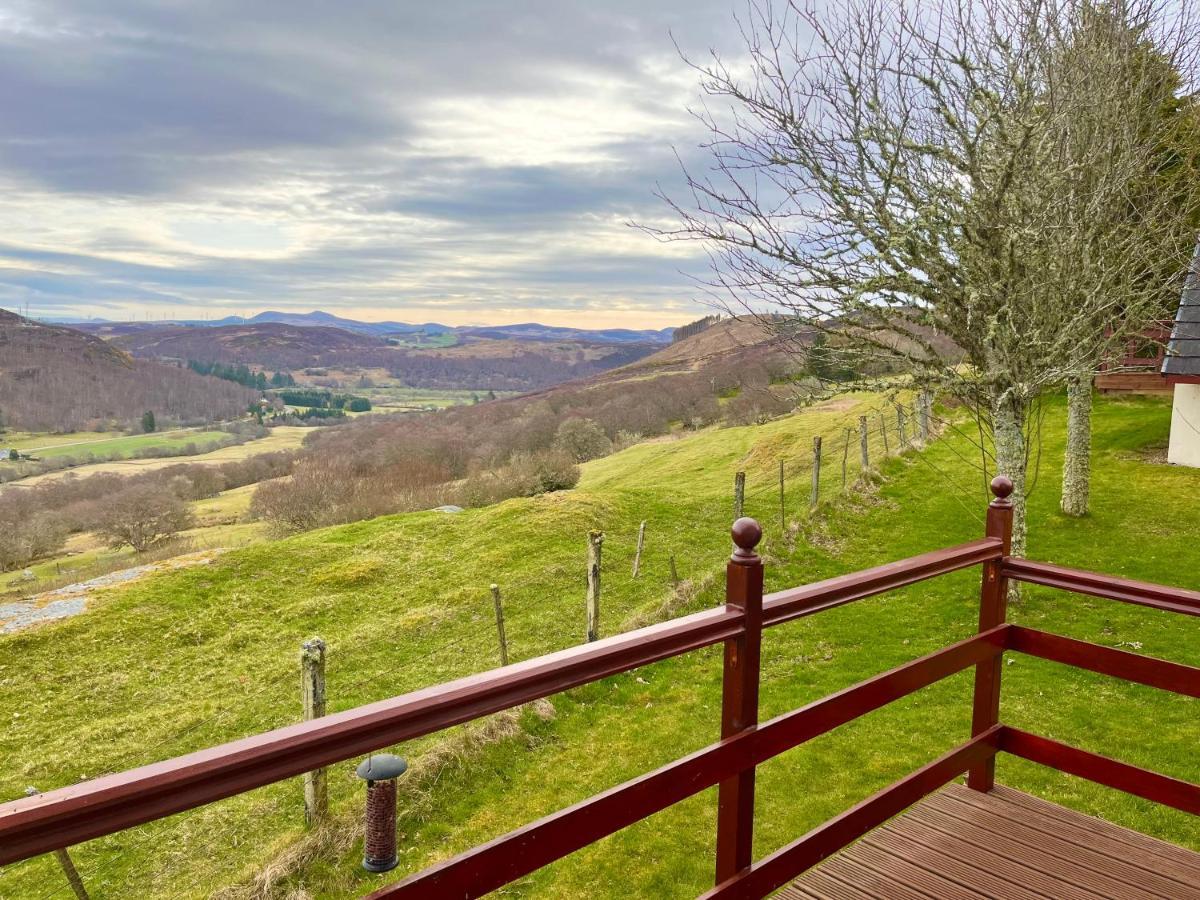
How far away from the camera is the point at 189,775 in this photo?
126 centimetres

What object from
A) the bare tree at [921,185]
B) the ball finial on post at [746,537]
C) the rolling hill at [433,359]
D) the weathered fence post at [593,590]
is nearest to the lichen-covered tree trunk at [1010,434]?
the bare tree at [921,185]

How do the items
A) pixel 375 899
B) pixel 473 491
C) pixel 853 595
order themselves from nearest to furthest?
1. pixel 375 899
2. pixel 853 595
3. pixel 473 491

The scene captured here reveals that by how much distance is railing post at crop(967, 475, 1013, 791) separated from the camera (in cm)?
323

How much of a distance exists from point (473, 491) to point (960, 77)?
1050 inches

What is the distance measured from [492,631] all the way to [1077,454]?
10026 mm

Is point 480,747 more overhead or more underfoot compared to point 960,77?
more underfoot

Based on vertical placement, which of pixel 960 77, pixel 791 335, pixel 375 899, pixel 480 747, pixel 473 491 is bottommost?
pixel 473 491

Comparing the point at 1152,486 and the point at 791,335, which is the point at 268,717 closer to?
the point at 791,335

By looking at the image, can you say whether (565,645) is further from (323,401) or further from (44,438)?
(323,401)

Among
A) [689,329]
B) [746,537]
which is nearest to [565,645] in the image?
[746,537]

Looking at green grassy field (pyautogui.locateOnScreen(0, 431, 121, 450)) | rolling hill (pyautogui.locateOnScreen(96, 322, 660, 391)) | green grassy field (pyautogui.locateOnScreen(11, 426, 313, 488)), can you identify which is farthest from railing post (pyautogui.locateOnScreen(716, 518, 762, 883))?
rolling hill (pyautogui.locateOnScreen(96, 322, 660, 391))

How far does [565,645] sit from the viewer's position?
1063cm

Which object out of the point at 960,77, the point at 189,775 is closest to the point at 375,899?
the point at 189,775

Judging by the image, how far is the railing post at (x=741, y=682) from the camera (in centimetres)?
220
